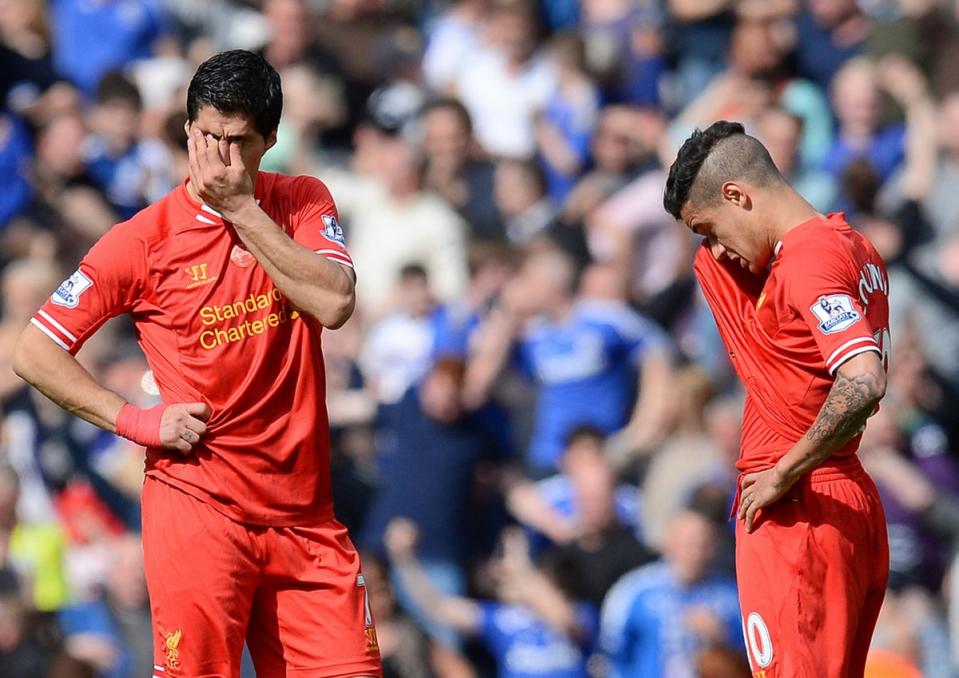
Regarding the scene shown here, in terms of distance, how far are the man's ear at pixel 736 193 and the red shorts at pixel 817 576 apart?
41.3 inches

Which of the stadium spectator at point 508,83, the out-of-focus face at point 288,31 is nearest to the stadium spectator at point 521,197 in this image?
the stadium spectator at point 508,83

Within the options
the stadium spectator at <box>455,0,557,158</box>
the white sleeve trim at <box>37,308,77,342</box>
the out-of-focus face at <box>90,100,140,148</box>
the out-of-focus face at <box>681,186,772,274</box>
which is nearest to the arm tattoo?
the out-of-focus face at <box>681,186,772,274</box>

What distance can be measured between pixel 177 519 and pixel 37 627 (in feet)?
17.1

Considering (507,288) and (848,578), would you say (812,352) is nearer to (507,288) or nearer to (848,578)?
(848,578)

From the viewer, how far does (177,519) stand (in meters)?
6.23

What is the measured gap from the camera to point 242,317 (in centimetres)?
621

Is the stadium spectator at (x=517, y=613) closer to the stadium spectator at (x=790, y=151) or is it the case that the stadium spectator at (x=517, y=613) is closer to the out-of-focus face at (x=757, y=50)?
the stadium spectator at (x=790, y=151)

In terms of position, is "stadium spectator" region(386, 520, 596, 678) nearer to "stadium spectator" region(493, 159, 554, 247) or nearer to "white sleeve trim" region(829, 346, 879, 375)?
"stadium spectator" region(493, 159, 554, 247)

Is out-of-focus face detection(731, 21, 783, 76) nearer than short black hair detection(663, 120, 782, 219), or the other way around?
short black hair detection(663, 120, 782, 219)

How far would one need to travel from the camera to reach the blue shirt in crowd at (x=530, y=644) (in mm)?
10516

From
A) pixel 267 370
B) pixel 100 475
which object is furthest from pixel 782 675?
pixel 100 475

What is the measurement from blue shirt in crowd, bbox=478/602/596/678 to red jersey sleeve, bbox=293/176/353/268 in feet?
15.7

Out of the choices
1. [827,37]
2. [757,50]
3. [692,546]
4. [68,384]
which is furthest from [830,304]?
[827,37]

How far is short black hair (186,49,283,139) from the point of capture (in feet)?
19.6
